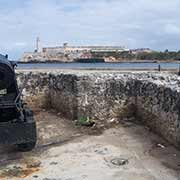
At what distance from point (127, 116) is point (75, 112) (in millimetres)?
1309

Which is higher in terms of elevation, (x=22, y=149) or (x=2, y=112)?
(x=2, y=112)

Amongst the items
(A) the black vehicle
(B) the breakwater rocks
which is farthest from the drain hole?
(A) the black vehicle

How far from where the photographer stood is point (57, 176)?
249 inches

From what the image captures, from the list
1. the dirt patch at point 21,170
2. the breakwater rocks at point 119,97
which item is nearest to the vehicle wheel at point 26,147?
the dirt patch at point 21,170

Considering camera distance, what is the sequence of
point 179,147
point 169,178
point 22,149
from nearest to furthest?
1. point 169,178
2. point 179,147
3. point 22,149

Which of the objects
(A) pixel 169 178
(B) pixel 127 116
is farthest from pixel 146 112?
(A) pixel 169 178

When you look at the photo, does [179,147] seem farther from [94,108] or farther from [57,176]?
[94,108]

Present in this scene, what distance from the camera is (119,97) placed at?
10180mm

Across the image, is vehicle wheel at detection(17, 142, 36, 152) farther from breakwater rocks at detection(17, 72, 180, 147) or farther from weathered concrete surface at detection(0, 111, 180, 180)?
breakwater rocks at detection(17, 72, 180, 147)

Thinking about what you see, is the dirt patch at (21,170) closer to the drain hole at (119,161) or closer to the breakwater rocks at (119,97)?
the drain hole at (119,161)

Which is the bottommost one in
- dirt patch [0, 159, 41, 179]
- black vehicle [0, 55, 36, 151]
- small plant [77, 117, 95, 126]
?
dirt patch [0, 159, 41, 179]

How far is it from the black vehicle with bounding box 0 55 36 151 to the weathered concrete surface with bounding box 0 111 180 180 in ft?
1.34

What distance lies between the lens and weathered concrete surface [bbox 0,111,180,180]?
6.34 metres

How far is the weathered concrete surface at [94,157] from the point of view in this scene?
634cm
